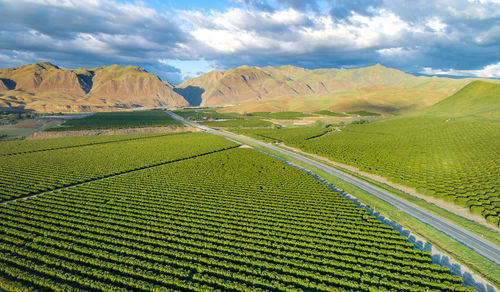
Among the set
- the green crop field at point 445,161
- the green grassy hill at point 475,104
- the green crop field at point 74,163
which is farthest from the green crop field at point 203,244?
the green grassy hill at point 475,104

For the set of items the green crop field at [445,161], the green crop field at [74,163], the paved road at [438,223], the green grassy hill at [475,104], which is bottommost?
the green crop field at [74,163]

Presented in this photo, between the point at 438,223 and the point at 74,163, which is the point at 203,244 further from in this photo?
the point at 74,163

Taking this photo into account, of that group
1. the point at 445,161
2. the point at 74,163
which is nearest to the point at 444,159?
the point at 445,161

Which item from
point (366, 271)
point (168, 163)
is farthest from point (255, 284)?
point (168, 163)

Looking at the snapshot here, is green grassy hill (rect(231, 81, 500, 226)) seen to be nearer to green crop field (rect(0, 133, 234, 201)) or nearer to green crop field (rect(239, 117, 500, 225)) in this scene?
green crop field (rect(239, 117, 500, 225))

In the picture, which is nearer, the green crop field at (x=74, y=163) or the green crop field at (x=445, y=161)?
the green crop field at (x=445, y=161)

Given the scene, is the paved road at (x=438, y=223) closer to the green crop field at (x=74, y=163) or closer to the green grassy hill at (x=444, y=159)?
the green grassy hill at (x=444, y=159)
